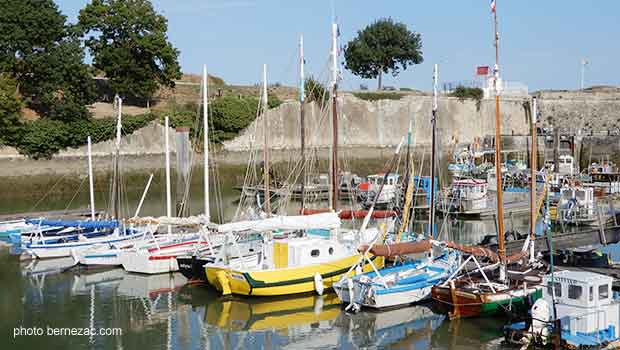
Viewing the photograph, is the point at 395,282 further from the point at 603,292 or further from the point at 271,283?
the point at 603,292

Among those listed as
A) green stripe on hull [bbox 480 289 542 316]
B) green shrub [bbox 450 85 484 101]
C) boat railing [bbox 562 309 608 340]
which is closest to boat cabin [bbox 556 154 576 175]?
green shrub [bbox 450 85 484 101]

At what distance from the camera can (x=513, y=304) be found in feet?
60.2

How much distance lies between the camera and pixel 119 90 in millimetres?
56906

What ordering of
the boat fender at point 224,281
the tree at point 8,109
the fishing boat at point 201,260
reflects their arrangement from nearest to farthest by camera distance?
the boat fender at point 224,281 → the fishing boat at point 201,260 → the tree at point 8,109

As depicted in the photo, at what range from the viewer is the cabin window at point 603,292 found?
1576cm

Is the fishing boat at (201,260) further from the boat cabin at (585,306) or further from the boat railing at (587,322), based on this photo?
the boat railing at (587,322)

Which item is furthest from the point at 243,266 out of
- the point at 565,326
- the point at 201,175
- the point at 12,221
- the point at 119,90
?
the point at 119,90

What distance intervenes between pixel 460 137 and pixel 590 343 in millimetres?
54784

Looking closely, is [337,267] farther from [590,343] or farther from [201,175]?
[201,175]

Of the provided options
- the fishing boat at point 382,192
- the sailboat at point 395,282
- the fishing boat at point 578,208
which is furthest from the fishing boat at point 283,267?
Answer: the fishing boat at point 382,192

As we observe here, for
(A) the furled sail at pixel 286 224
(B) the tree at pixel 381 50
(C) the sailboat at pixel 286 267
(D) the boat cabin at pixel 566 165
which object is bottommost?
(C) the sailboat at pixel 286 267

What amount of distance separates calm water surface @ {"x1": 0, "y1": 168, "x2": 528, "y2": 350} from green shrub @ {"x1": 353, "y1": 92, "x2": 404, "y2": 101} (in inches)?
1661

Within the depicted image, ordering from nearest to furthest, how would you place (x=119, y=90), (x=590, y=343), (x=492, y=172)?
(x=590, y=343), (x=492, y=172), (x=119, y=90)

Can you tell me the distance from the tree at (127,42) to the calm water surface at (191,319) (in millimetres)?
33180
